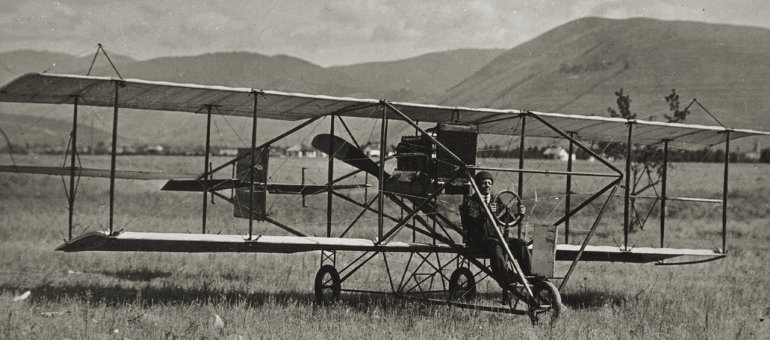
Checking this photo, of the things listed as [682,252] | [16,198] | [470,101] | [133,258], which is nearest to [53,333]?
[133,258]

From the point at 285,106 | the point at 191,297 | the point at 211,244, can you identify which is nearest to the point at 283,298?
the point at 191,297

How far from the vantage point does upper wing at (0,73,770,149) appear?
35.6ft

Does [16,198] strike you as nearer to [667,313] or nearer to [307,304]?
[307,304]

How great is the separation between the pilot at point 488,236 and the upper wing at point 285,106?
6.41ft

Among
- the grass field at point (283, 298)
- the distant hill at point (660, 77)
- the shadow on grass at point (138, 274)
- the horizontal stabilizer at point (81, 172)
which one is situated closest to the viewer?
the grass field at point (283, 298)

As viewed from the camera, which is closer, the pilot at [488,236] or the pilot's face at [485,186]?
the pilot at [488,236]

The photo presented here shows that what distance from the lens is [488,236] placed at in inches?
444

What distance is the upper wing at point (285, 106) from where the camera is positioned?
35.6 ft

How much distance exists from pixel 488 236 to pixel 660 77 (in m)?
141

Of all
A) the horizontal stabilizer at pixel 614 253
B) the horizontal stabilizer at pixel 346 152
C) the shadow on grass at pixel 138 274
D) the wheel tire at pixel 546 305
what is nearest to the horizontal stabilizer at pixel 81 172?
the shadow on grass at pixel 138 274

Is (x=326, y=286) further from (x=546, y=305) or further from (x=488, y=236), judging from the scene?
(x=546, y=305)

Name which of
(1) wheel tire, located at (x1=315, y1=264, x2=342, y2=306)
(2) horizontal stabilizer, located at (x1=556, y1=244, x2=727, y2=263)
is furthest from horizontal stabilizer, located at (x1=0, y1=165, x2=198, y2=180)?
(2) horizontal stabilizer, located at (x1=556, y1=244, x2=727, y2=263)

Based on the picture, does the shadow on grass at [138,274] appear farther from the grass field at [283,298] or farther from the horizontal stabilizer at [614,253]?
the horizontal stabilizer at [614,253]

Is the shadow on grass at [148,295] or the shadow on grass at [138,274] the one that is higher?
the shadow on grass at [148,295]
